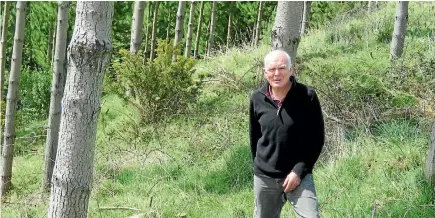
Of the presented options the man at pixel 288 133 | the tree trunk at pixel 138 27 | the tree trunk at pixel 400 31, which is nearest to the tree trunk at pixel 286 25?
the man at pixel 288 133

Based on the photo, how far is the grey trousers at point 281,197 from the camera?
11.0 ft

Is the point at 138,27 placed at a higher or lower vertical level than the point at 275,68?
higher

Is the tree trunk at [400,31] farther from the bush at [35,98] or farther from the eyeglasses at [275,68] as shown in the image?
the bush at [35,98]

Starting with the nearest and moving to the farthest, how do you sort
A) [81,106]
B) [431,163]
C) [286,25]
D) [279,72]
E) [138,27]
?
[279,72] → [81,106] → [431,163] → [286,25] → [138,27]

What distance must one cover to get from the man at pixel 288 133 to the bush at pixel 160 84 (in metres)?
4.90

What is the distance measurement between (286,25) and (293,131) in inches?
60.5

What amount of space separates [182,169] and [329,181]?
188 cm

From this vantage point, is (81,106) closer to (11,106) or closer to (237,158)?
(237,158)

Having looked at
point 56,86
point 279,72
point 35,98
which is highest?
point 279,72

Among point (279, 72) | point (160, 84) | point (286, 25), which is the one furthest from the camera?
point (160, 84)

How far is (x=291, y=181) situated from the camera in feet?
10.8

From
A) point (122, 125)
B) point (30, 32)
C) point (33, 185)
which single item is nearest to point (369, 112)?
point (122, 125)

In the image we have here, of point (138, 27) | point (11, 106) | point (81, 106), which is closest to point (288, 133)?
point (81, 106)

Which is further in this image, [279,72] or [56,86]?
[56,86]
